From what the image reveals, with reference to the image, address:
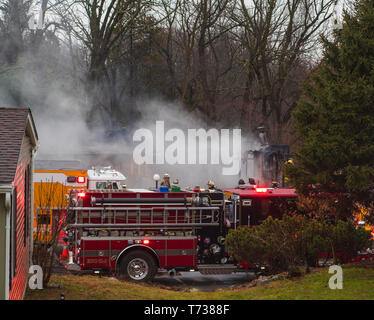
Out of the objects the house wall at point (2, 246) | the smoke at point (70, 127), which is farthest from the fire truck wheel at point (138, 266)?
the smoke at point (70, 127)

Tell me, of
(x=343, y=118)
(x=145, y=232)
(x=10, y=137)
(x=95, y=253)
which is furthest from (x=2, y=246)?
(x=343, y=118)

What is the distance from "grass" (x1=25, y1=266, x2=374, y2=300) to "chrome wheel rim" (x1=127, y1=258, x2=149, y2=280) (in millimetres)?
769

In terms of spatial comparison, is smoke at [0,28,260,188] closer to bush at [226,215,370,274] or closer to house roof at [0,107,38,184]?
bush at [226,215,370,274]

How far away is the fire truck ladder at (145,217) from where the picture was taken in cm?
1243

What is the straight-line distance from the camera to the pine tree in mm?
10680

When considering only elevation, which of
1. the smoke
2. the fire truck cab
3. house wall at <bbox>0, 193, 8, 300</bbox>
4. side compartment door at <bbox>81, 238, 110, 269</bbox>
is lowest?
side compartment door at <bbox>81, 238, 110, 269</bbox>

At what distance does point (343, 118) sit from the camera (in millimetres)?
10828

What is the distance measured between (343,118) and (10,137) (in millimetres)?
6002

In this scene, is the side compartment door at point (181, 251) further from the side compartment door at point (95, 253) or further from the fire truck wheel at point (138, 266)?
the side compartment door at point (95, 253)

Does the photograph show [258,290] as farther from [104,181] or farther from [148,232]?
[104,181]

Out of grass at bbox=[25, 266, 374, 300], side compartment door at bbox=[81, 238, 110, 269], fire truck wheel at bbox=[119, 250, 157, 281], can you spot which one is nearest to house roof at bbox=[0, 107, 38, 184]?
grass at bbox=[25, 266, 374, 300]

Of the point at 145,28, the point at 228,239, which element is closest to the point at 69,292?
the point at 228,239

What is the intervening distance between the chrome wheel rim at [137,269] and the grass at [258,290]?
77 centimetres

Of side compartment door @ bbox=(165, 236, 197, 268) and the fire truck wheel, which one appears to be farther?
side compartment door @ bbox=(165, 236, 197, 268)
